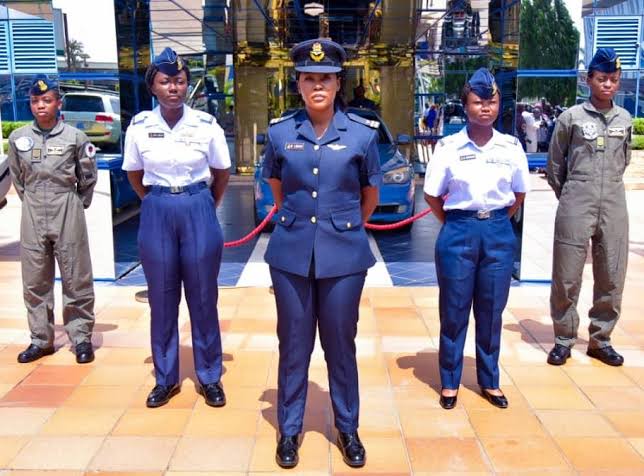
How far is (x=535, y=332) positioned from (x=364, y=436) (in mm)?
2074

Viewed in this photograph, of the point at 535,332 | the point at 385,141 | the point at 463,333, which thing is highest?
the point at 385,141

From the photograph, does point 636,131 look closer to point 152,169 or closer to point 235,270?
point 235,270

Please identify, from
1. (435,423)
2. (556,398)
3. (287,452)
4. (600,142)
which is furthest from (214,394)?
(600,142)

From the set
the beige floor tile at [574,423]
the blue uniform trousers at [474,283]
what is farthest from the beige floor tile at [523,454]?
the blue uniform trousers at [474,283]

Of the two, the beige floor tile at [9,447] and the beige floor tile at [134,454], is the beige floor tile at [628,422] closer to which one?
the beige floor tile at [134,454]

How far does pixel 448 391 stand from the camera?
148 inches

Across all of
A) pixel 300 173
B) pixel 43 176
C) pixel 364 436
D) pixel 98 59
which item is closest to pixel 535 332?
pixel 364 436

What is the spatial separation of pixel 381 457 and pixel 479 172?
58.2 inches

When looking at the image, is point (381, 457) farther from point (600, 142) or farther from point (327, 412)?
point (600, 142)

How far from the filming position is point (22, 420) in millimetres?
3613

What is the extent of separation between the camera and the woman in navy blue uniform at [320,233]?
2.94 metres

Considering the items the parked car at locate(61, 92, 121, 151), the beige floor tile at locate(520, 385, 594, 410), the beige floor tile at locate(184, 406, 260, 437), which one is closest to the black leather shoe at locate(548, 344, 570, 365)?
the beige floor tile at locate(520, 385, 594, 410)

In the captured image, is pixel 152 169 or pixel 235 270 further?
pixel 235 270

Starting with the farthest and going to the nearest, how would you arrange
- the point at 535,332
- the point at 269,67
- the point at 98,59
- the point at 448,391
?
the point at 269,67 → the point at 98,59 → the point at 535,332 → the point at 448,391
